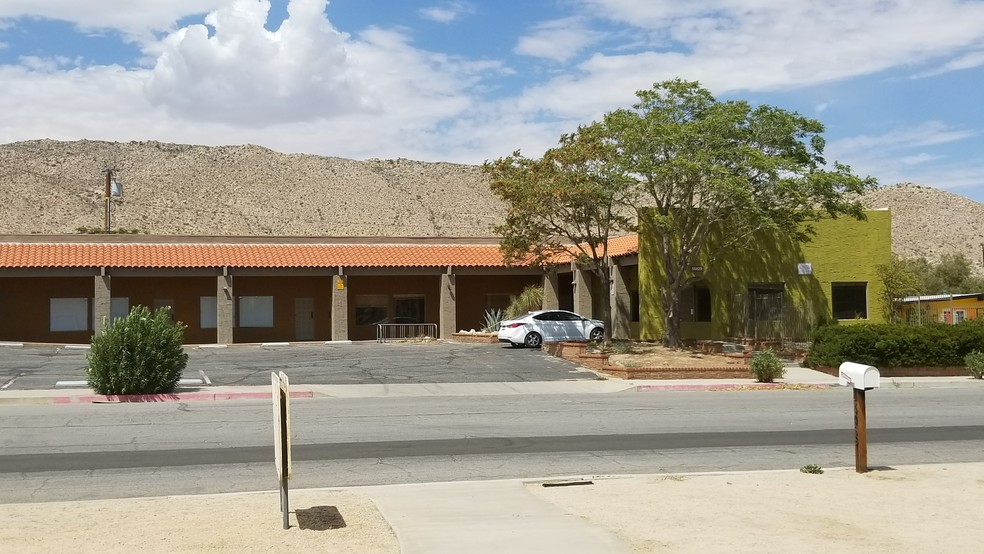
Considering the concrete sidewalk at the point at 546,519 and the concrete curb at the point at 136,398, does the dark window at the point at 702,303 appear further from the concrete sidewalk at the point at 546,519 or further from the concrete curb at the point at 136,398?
the concrete sidewalk at the point at 546,519

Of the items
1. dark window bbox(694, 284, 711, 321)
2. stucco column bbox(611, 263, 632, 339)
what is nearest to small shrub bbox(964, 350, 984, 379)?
dark window bbox(694, 284, 711, 321)

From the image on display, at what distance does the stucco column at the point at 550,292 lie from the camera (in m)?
42.6

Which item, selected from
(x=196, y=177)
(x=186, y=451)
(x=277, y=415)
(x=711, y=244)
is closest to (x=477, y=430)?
(x=186, y=451)

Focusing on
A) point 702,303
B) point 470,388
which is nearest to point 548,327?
point 702,303

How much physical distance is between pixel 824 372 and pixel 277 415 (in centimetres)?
2360

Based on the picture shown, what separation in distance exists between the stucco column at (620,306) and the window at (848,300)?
7688 millimetres

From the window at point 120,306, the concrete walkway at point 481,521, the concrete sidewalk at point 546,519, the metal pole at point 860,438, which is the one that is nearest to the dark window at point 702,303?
the window at point 120,306

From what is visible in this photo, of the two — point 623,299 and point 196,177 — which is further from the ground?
point 196,177

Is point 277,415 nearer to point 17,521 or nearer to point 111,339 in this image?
point 17,521

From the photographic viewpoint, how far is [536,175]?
1308 inches

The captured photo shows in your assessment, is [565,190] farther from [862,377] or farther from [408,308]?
[862,377]

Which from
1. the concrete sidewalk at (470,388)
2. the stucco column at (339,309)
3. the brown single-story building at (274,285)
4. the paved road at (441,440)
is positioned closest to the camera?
the paved road at (441,440)

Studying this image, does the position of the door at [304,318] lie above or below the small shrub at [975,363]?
above

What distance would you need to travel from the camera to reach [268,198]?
98375 mm
